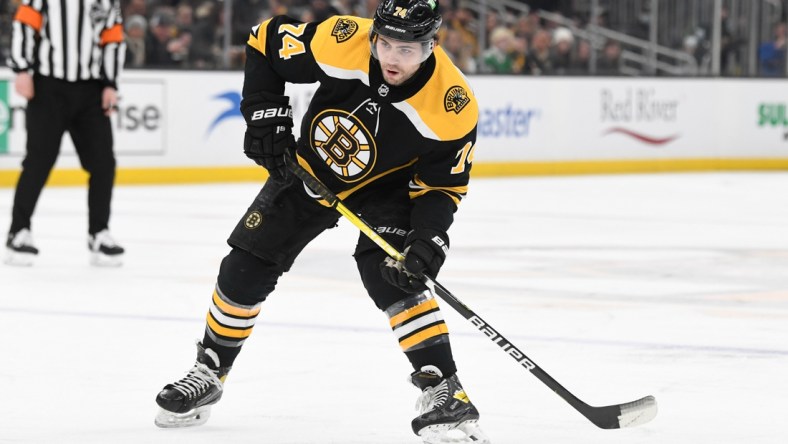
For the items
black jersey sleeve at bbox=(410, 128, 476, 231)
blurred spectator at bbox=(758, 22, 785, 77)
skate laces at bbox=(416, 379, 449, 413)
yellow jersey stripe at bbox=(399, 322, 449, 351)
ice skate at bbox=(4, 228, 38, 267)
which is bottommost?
ice skate at bbox=(4, 228, 38, 267)

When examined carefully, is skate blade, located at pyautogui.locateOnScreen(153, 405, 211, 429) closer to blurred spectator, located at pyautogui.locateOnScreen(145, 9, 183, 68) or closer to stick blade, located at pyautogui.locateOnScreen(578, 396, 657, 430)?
stick blade, located at pyautogui.locateOnScreen(578, 396, 657, 430)

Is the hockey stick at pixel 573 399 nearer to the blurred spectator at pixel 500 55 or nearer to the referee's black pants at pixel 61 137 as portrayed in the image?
the referee's black pants at pixel 61 137

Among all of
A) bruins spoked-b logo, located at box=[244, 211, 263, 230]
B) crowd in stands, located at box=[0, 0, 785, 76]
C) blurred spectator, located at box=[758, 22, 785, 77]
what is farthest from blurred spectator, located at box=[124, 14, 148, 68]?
bruins spoked-b logo, located at box=[244, 211, 263, 230]

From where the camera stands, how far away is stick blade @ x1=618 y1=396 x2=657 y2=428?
2973mm

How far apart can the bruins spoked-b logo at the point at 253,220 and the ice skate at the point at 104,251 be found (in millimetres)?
2742

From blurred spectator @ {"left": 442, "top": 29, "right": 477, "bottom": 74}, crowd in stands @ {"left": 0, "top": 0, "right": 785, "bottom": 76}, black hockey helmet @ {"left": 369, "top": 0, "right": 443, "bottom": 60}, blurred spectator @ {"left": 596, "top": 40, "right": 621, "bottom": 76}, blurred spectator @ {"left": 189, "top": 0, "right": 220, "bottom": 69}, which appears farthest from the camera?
blurred spectator @ {"left": 596, "top": 40, "right": 621, "bottom": 76}

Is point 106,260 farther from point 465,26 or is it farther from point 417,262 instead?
point 465,26

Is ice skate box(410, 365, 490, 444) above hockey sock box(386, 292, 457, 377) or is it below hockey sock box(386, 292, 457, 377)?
below

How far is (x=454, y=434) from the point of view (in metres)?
2.95

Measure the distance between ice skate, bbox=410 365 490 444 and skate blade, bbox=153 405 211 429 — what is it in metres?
0.51

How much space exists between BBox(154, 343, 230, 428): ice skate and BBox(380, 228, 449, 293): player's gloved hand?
1.68ft

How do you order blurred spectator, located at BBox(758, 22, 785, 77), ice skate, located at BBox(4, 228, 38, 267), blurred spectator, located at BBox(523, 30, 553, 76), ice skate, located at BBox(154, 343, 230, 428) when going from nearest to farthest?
ice skate, located at BBox(154, 343, 230, 428) < ice skate, located at BBox(4, 228, 38, 267) < blurred spectator, located at BBox(523, 30, 553, 76) < blurred spectator, located at BBox(758, 22, 785, 77)

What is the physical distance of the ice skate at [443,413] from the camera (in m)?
2.87

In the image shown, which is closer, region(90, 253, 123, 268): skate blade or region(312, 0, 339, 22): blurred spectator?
region(90, 253, 123, 268): skate blade
